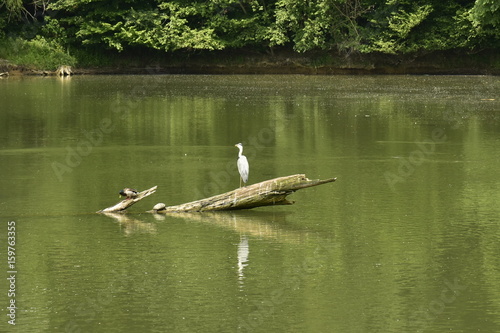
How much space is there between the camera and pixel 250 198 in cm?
1691

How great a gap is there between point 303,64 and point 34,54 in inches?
568

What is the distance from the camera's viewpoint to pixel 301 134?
28.3 meters

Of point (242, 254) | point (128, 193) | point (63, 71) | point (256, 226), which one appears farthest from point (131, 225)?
point (63, 71)

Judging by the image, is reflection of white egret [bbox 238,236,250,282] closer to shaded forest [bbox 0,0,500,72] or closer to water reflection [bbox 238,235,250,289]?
water reflection [bbox 238,235,250,289]

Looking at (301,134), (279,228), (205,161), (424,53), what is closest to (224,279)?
(279,228)

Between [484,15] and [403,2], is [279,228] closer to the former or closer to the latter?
[484,15]

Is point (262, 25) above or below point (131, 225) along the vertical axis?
above

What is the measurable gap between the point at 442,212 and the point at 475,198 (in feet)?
4.87

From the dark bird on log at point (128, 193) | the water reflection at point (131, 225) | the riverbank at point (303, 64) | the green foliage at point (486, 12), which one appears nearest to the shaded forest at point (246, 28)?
the riverbank at point (303, 64)

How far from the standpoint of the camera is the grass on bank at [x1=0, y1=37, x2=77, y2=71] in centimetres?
5553

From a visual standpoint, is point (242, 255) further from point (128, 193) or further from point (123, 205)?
point (123, 205)

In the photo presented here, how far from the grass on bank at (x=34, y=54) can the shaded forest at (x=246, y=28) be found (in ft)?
0.21

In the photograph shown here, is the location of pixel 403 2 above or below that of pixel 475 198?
above

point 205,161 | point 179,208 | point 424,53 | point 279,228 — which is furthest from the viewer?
point 424,53
